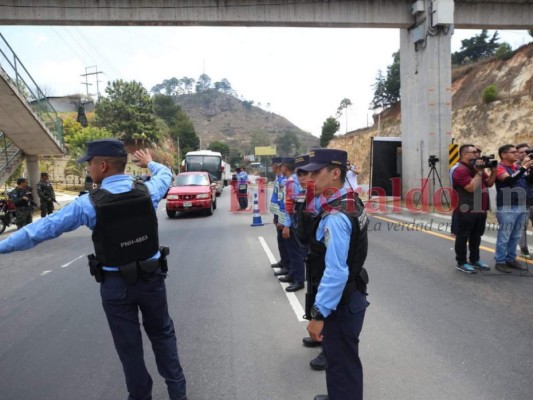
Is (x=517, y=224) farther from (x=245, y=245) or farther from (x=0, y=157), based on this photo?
(x=0, y=157)

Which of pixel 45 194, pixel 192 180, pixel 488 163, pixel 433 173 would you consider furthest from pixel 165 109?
pixel 488 163

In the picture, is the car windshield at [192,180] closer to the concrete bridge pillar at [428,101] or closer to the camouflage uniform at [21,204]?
the camouflage uniform at [21,204]

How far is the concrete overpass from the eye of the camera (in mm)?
13984

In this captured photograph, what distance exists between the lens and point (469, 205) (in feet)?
19.5

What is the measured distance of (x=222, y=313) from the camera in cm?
470

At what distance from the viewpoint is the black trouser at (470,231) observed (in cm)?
589

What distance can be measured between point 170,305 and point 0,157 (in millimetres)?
15170

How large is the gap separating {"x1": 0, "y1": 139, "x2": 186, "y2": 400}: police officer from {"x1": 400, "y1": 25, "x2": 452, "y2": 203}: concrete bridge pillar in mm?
14072

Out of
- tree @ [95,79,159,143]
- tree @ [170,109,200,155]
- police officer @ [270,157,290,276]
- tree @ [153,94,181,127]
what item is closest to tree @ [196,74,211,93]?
tree @ [153,94,181,127]

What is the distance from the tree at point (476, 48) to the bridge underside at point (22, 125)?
157 feet

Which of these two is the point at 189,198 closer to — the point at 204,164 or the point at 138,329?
the point at 138,329

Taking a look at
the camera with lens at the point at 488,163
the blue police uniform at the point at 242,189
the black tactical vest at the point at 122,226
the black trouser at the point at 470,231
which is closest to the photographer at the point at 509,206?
the black trouser at the point at 470,231

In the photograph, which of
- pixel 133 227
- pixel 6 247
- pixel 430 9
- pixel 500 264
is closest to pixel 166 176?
pixel 133 227

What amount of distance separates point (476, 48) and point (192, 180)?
46795mm
